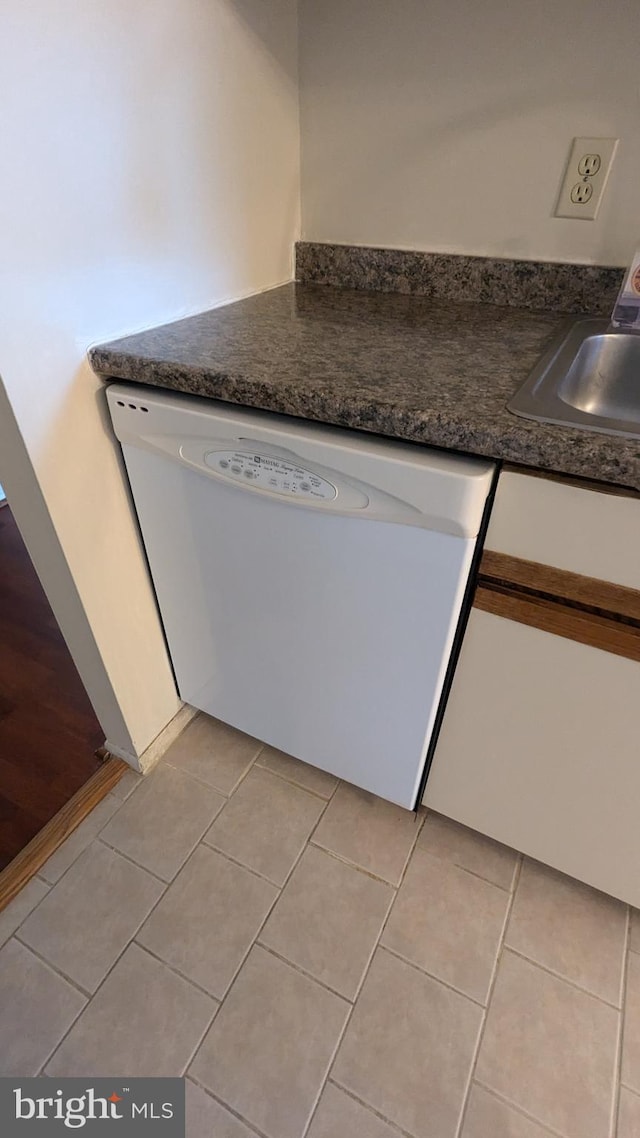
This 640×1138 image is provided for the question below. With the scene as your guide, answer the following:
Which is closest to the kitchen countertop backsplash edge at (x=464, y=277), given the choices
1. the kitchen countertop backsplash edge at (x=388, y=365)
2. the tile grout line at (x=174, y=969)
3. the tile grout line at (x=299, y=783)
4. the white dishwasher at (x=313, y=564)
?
the kitchen countertop backsplash edge at (x=388, y=365)

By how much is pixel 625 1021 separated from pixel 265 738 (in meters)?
0.83

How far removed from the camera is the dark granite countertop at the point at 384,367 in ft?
2.20

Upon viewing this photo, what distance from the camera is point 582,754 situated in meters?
0.90

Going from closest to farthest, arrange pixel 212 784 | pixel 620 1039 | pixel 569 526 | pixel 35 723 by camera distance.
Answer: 1. pixel 569 526
2. pixel 620 1039
3. pixel 212 784
4. pixel 35 723

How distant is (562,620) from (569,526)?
0.14 metres

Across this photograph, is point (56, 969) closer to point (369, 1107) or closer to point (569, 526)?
point (369, 1107)

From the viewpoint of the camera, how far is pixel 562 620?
782mm

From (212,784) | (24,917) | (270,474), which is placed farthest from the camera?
(212,784)

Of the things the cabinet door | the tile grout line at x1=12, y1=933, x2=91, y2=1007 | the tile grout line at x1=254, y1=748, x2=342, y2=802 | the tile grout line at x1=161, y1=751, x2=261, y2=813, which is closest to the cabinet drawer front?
the cabinet door

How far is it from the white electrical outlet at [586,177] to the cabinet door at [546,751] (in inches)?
30.5

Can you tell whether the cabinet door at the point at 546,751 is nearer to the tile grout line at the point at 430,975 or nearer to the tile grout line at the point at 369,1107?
the tile grout line at the point at 430,975

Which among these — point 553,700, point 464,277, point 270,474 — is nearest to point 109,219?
point 270,474

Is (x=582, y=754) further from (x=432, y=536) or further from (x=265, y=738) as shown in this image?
(x=265, y=738)

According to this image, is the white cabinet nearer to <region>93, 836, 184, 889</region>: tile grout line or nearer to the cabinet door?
the cabinet door
